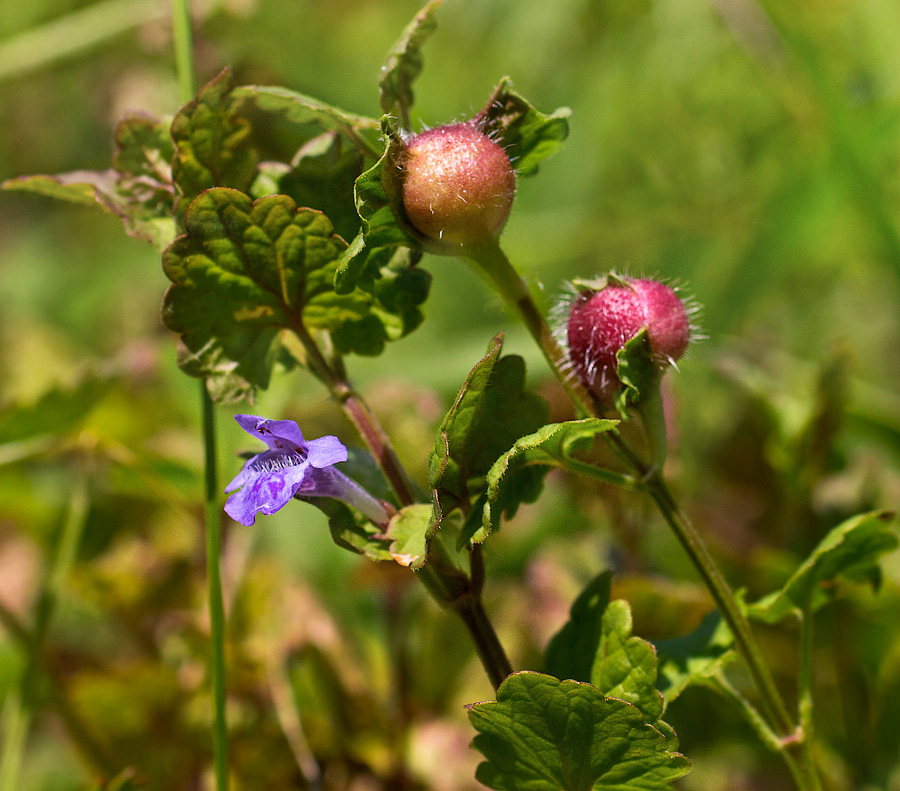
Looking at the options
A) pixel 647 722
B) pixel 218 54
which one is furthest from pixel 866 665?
pixel 218 54

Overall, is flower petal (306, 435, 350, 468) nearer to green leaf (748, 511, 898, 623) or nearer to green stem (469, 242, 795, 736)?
green stem (469, 242, 795, 736)

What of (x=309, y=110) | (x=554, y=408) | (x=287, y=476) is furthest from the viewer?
(x=554, y=408)

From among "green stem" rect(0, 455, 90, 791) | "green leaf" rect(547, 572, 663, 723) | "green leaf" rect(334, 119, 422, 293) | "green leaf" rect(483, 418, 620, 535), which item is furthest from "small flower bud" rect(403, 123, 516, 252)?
"green stem" rect(0, 455, 90, 791)

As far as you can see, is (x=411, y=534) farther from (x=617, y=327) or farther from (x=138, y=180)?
(x=138, y=180)

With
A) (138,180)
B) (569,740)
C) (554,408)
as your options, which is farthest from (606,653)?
(554,408)

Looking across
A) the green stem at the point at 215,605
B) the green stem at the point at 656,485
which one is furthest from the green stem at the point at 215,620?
the green stem at the point at 656,485

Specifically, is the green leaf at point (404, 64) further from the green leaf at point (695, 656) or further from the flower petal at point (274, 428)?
the green leaf at point (695, 656)
